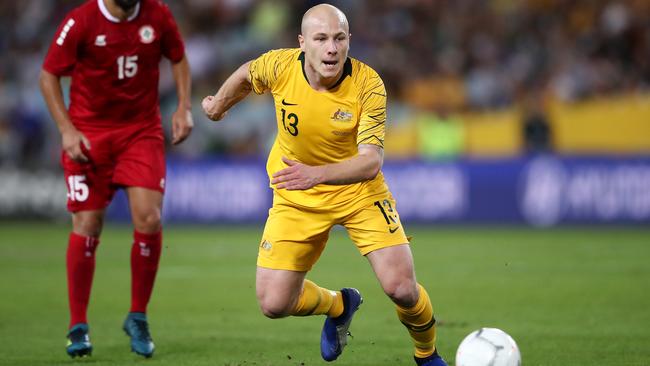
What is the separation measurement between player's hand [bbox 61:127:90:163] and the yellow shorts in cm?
140

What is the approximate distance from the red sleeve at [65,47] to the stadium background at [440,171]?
2052 millimetres

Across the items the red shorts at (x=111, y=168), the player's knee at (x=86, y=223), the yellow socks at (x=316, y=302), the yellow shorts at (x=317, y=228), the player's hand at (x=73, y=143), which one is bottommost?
the yellow socks at (x=316, y=302)

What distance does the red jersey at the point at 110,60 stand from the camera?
7145 millimetres

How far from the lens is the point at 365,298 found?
32.6 feet

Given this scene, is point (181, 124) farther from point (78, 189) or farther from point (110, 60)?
point (78, 189)

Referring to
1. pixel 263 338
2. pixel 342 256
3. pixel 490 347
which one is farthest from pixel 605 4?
pixel 490 347

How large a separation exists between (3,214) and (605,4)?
1062 cm

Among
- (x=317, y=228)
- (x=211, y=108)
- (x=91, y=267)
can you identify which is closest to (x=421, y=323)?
(x=317, y=228)

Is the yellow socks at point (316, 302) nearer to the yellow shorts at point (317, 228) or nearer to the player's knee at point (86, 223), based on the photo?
the yellow shorts at point (317, 228)

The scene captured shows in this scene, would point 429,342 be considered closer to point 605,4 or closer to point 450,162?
point 450,162

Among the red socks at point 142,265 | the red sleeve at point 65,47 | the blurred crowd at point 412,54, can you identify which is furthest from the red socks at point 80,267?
the blurred crowd at point 412,54

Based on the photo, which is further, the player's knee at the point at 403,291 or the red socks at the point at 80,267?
the red socks at the point at 80,267

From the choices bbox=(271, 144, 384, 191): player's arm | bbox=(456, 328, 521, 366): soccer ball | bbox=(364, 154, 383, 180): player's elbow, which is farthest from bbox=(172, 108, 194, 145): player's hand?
bbox=(456, 328, 521, 366): soccer ball

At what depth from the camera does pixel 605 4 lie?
1861cm
